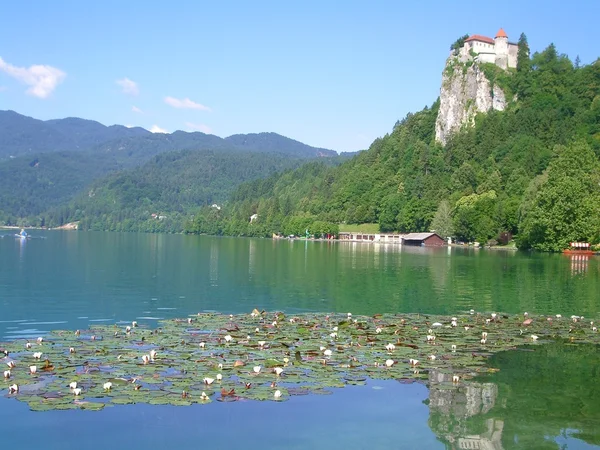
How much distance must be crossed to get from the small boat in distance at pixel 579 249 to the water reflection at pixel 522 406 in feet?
291

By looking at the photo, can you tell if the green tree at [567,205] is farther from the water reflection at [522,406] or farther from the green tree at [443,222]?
the water reflection at [522,406]

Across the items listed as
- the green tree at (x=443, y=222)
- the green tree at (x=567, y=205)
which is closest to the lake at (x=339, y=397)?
the green tree at (x=567, y=205)

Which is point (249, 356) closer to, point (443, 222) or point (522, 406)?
point (522, 406)

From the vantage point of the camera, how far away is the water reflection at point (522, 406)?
61.2ft

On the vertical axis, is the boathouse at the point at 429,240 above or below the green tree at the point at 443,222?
below

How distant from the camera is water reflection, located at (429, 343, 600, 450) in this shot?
61.2ft

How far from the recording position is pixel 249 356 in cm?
2589

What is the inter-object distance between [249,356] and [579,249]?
9957cm

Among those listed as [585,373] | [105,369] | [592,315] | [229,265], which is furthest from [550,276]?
[105,369]

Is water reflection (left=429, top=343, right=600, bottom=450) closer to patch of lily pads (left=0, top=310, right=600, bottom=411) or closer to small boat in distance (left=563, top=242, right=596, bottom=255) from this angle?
patch of lily pads (left=0, top=310, right=600, bottom=411)

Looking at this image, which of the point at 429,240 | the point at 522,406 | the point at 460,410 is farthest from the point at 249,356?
the point at 429,240

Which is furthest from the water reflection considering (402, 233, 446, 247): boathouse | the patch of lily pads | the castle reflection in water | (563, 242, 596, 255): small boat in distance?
(402, 233, 446, 247): boathouse

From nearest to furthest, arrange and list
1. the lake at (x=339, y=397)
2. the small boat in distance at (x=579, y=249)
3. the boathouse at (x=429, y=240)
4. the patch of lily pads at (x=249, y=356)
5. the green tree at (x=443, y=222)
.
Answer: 1. the lake at (x=339, y=397)
2. the patch of lily pads at (x=249, y=356)
3. the small boat in distance at (x=579, y=249)
4. the boathouse at (x=429, y=240)
5. the green tree at (x=443, y=222)

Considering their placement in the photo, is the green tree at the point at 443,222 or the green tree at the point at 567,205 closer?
the green tree at the point at 567,205
